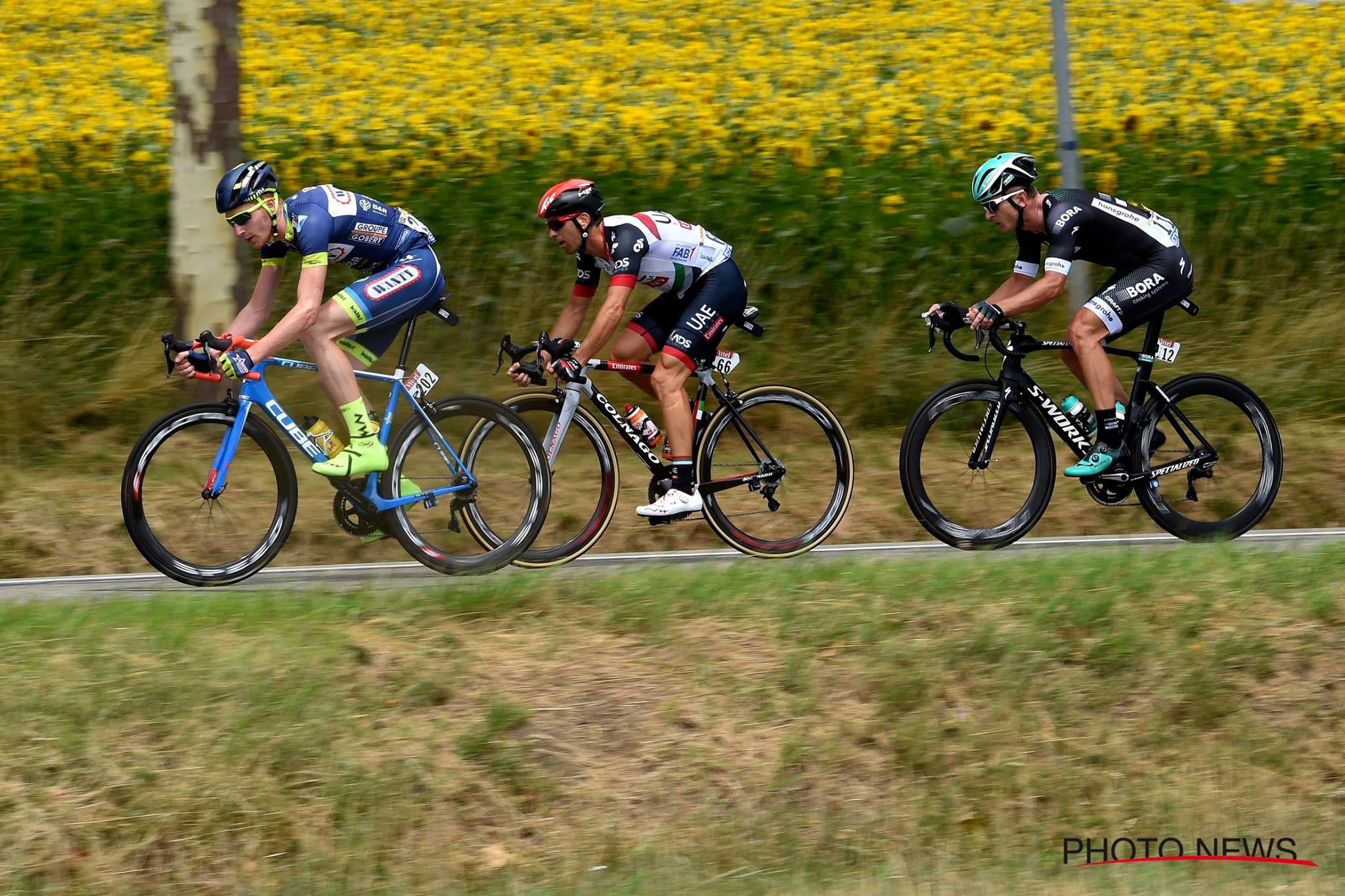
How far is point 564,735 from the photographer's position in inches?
233

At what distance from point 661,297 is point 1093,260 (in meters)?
2.26

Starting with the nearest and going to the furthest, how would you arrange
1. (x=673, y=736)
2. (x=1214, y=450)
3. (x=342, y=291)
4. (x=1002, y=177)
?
(x=673, y=736) → (x=342, y=291) → (x=1002, y=177) → (x=1214, y=450)

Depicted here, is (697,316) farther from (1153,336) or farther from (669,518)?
(1153,336)

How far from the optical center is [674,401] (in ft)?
25.3

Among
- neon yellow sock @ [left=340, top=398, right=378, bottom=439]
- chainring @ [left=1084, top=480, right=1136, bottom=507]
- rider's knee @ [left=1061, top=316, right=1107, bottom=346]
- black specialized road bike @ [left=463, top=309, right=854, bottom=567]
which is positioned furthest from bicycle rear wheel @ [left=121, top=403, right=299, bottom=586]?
chainring @ [left=1084, top=480, right=1136, bottom=507]

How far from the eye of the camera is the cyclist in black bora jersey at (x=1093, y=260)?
7676mm

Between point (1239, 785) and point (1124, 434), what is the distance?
251 cm

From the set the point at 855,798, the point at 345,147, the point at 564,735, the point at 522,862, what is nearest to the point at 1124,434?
the point at 855,798

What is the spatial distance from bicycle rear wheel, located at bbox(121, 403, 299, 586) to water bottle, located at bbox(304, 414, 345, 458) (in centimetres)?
19

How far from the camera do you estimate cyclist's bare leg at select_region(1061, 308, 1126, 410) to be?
7.83m

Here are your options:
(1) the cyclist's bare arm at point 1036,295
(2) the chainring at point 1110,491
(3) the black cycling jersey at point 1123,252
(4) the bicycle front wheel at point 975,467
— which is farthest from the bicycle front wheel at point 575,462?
(2) the chainring at point 1110,491

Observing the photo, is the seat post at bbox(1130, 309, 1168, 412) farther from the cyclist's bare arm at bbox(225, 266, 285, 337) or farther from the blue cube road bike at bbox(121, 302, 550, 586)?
the cyclist's bare arm at bbox(225, 266, 285, 337)

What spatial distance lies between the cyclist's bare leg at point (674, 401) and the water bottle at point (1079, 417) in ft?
6.41

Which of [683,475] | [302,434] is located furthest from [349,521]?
[683,475]
